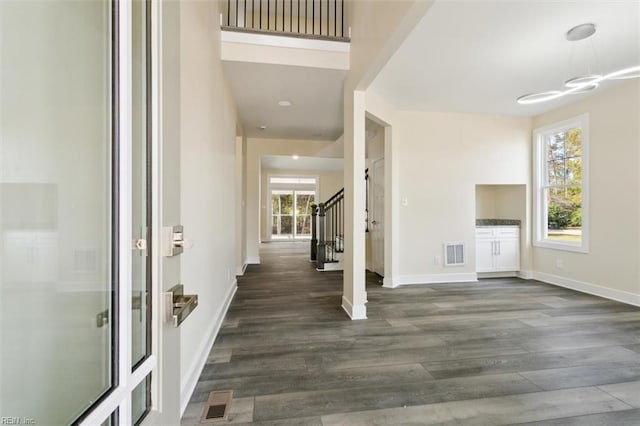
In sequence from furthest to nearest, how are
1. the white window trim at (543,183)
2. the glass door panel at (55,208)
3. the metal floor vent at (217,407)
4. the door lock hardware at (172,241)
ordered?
1. the white window trim at (543,183)
2. the metal floor vent at (217,407)
3. the door lock hardware at (172,241)
4. the glass door panel at (55,208)

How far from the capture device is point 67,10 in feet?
2.18

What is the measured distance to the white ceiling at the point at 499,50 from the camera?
7.21 feet

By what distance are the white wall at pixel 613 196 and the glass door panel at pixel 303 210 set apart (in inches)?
307

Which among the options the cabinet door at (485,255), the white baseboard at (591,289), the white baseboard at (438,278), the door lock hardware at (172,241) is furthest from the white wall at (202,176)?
the white baseboard at (591,289)

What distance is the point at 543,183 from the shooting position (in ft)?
15.0

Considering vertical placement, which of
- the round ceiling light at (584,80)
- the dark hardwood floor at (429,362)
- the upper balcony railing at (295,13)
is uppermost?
the upper balcony railing at (295,13)

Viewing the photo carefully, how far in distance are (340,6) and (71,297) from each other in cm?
404

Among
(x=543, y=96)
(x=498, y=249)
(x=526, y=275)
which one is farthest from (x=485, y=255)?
(x=543, y=96)

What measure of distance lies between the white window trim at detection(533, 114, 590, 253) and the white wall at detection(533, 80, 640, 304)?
0.07 m

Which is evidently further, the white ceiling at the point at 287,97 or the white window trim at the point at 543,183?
the white window trim at the point at 543,183

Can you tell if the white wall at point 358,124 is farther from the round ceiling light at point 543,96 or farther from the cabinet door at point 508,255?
the cabinet door at point 508,255

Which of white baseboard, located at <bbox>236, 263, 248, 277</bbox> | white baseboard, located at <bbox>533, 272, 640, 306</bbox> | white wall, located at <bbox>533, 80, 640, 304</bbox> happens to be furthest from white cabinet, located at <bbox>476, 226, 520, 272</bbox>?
white baseboard, located at <bbox>236, 263, 248, 277</bbox>

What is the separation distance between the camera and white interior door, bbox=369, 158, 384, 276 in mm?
4734

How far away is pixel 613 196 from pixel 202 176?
491cm
